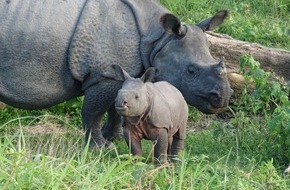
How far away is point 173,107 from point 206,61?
91cm

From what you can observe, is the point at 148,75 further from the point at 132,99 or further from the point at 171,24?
the point at 171,24

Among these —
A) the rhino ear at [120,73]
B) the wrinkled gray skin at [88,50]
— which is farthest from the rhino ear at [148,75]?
the wrinkled gray skin at [88,50]

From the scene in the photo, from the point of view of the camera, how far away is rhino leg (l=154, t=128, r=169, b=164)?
24.2ft

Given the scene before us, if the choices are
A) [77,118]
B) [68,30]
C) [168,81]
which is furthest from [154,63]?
[77,118]

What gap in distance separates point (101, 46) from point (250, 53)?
2.00 metres

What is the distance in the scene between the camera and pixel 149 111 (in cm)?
732

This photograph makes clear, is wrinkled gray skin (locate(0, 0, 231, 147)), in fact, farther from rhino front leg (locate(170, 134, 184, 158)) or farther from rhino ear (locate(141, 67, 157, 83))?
rhino ear (locate(141, 67, 157, 83))

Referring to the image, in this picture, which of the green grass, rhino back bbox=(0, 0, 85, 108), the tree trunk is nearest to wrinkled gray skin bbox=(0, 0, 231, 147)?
rhino back bbox=(0, 0, 85, 108)

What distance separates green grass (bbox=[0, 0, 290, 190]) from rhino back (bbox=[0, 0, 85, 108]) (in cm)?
37

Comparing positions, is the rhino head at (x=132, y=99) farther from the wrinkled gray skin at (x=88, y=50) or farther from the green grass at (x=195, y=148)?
the wrinkled gray skin at (x=88, y=50)

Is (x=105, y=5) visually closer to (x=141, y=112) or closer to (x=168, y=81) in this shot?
(x=168, y=81)

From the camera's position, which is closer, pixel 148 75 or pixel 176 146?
pixel 148 75

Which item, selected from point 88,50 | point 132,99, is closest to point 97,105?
point 88,50

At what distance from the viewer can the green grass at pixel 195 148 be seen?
619cm
